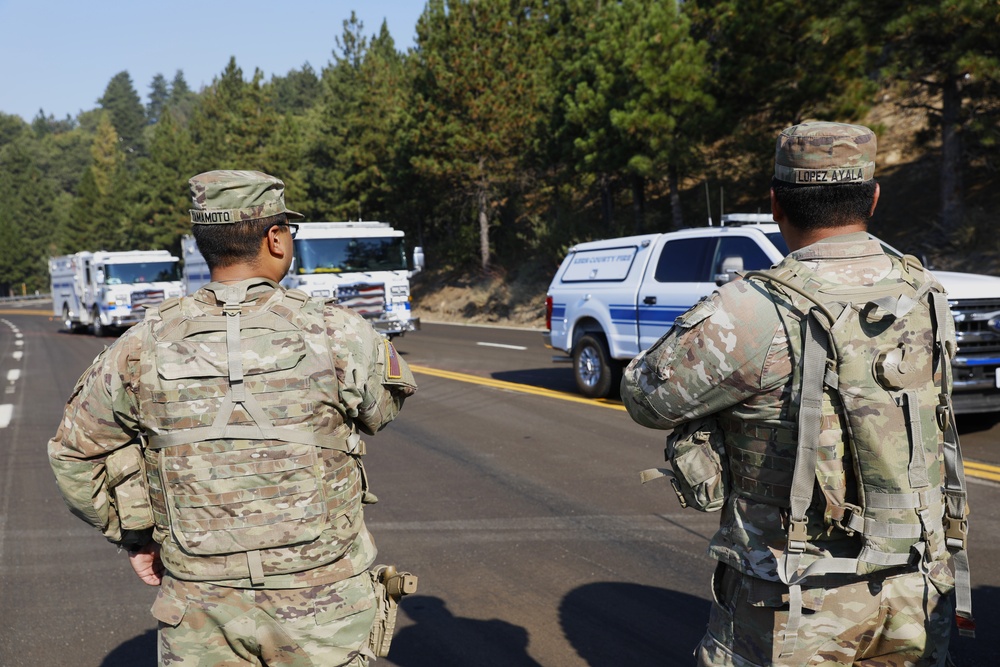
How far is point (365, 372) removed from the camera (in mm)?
2412

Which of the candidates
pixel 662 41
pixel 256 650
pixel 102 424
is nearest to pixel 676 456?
pixel 256 650

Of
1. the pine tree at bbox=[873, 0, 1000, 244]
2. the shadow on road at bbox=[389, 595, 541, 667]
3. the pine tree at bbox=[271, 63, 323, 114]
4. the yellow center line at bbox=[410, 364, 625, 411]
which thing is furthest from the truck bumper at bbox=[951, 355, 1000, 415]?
the pine tree at bbox=[271, 63, 323, 114]

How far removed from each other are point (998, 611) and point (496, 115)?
26689 millimetres

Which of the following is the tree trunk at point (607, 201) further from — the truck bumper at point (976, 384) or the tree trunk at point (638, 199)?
the truck bumper at point (976, 384)

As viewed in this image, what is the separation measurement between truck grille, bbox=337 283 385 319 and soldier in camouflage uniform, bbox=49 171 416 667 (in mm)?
14390

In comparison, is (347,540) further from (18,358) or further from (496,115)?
(496,115)

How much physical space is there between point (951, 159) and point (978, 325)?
39.1 ft

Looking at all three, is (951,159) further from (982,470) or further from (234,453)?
(234,453)

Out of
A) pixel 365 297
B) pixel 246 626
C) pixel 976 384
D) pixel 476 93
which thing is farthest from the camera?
pixel 476 93

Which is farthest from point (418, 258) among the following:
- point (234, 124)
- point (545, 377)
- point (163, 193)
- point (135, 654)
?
point (163, 193)

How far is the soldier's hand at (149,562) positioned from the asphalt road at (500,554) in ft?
5.85

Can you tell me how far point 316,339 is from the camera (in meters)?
2.35

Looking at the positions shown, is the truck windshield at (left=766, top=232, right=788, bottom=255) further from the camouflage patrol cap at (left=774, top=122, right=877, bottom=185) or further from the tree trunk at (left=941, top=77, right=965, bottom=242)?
the tree trunk at (left=941, top=77, right=965, bottom=242)

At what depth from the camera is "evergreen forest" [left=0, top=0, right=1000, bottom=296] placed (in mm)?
17609
